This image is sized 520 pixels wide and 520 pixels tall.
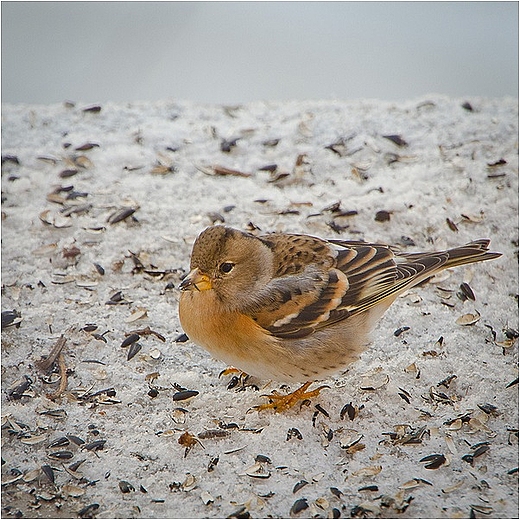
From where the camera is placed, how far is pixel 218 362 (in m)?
3.30

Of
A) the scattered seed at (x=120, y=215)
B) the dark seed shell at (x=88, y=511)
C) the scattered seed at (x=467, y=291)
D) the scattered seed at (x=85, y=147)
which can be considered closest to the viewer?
the dark seed shell at (x=88, y=511)

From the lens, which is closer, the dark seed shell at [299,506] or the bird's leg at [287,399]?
the dark seed shell at [299,506]

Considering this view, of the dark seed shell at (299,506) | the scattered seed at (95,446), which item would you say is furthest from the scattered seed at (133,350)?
the dark seed shell at (299,506)

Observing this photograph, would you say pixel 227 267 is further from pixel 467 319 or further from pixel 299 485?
pixel 467 319

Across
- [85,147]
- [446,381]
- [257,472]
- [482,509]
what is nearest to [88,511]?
[257,472]

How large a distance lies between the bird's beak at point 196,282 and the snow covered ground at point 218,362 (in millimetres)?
500

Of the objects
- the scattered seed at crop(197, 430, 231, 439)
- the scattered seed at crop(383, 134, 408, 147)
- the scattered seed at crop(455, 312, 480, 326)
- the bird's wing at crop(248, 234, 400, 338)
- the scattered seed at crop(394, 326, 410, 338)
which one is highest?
the scattered seed at crop(383, 134, 408, 147)

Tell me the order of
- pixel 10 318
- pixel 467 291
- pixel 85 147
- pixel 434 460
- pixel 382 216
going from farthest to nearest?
pixel 85 147 < pixel 382 216 < pixel 467 291 < pixel 10 318 < pixel 434 460

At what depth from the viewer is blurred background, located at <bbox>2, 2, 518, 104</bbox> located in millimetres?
5348

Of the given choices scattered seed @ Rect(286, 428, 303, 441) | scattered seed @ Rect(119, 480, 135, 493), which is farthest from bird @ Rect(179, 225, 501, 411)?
scattered seed @ Rect(119, 480, 135, 493)

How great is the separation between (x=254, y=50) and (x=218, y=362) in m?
3.14

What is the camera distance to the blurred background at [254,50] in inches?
211

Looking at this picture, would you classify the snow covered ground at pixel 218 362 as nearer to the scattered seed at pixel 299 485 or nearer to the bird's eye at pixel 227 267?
the scattered seed at pixel 299 485

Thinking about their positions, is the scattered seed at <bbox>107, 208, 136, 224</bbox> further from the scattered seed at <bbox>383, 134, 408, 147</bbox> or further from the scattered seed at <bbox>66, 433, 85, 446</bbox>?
the scattered seed at <bbox>383, 134, 408, 147</bbox>
